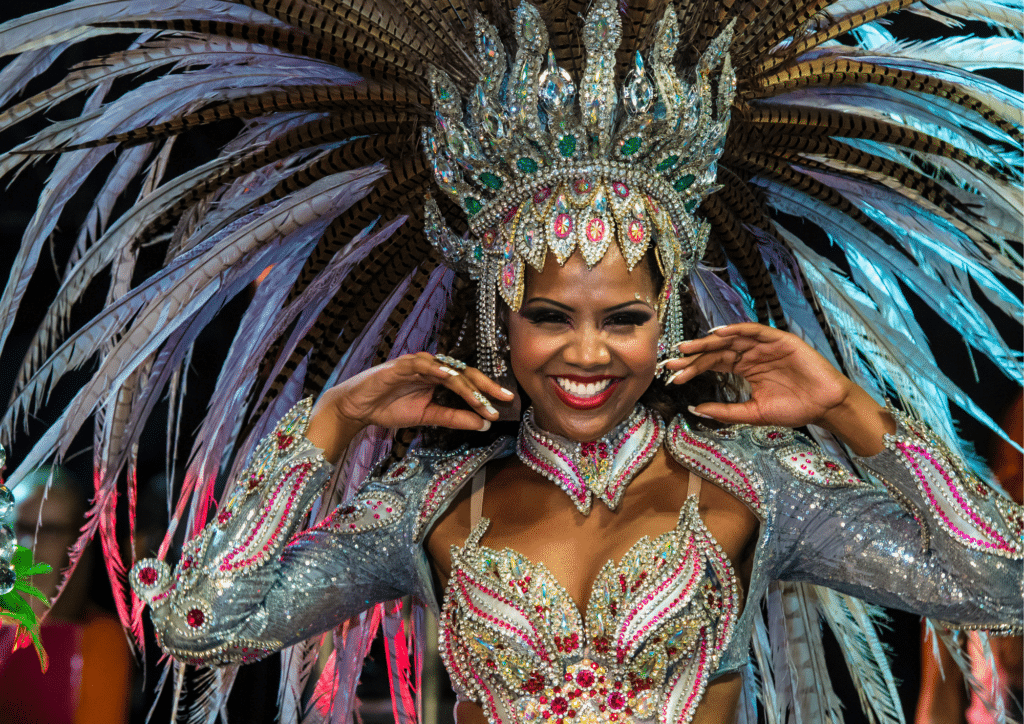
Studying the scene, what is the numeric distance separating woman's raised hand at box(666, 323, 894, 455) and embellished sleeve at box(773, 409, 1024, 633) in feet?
0.17

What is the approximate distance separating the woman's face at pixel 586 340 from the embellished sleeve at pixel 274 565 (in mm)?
411

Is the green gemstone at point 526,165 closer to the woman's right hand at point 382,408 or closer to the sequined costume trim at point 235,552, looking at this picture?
the woman's right hand at point 382,408

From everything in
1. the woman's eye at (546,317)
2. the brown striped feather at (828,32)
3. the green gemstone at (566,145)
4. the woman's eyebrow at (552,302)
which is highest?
the brown striped feather at (828,32)

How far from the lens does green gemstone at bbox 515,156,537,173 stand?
6.79ft

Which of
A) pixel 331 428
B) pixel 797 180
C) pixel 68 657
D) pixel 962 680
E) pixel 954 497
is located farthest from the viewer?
pixel 68 657

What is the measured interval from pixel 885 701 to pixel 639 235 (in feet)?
3.58

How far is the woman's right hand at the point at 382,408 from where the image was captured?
2152mm

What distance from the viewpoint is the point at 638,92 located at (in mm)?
2010

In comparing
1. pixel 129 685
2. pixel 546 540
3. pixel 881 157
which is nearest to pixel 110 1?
pixel 546 540

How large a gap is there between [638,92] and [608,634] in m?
0.91

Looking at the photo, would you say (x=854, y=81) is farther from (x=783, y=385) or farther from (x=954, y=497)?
(x=954, y=497)

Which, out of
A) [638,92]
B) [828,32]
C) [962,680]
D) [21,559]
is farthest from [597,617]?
[962,680]

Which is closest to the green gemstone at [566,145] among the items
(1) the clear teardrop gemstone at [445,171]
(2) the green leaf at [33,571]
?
(1) the clear teardrop gemstone at [445,171]

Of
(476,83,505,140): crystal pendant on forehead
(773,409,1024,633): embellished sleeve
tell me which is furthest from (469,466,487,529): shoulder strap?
(476,83,505,140): crystal pendant on forehead
